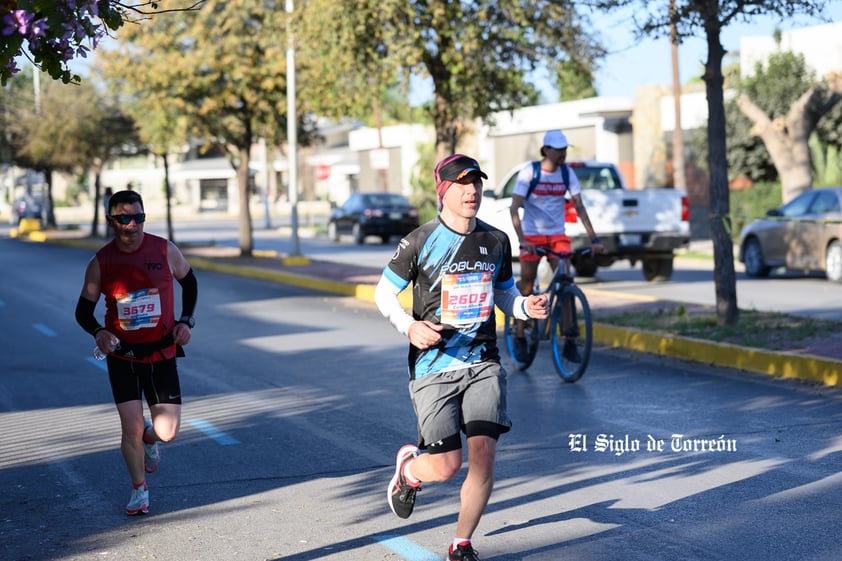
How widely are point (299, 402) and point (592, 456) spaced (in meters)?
3.16

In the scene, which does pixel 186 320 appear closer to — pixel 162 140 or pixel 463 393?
pixel 463 393

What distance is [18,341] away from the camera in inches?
618

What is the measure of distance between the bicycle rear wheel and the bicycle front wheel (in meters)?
0.25

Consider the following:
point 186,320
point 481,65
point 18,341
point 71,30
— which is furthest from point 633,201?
point 71,30

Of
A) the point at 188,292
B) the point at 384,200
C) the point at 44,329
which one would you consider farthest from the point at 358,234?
the point at 188,292

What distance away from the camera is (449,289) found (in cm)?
574

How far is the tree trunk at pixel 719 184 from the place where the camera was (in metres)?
13.1

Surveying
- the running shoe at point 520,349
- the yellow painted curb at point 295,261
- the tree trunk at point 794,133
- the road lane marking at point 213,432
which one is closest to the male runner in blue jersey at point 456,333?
the road lane marking at point 213,432

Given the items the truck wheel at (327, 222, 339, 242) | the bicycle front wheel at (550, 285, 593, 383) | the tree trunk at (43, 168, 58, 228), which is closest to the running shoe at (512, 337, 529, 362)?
the bicycle front wheel at (550, 285, 593, 383)

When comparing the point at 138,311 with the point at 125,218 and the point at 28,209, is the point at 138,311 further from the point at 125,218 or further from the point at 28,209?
the point at 28,209

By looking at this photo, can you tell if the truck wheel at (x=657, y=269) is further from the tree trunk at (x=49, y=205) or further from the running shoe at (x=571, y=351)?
the tree trunk at (x=49, y=205)

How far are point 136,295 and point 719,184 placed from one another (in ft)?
25.7

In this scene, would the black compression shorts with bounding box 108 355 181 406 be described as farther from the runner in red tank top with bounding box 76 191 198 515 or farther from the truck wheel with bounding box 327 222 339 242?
the truck wheel with bounding box 327 222 339 242

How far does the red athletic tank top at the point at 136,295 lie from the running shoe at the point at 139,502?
694 mm
